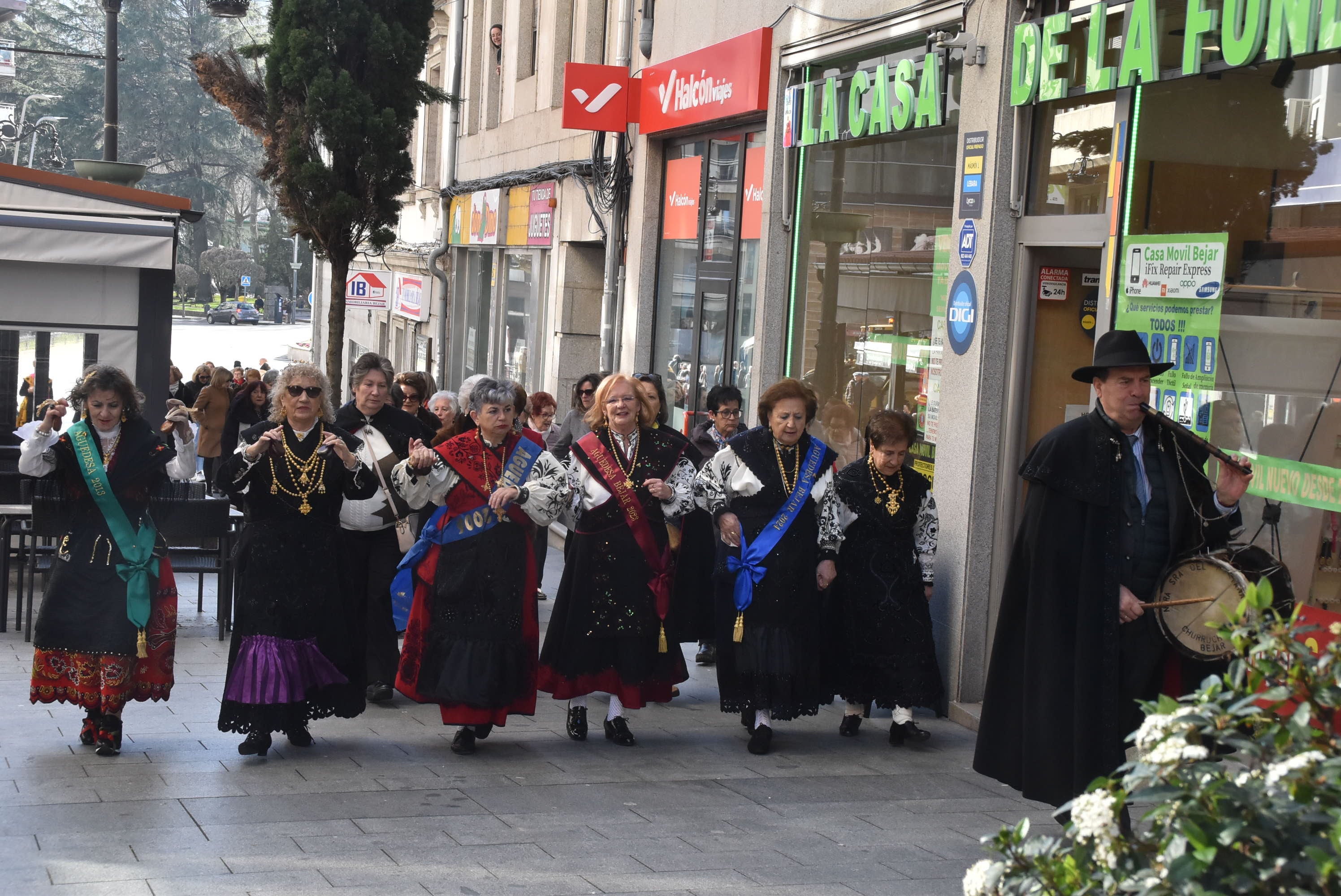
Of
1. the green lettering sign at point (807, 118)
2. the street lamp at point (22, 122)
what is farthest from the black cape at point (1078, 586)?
the street lamp at point (22, 122)

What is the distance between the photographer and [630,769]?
683 centimetres

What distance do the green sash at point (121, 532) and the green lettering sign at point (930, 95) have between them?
484cm

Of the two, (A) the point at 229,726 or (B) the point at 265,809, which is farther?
(A) the point at 229,726

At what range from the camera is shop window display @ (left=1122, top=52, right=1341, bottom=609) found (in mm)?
6059

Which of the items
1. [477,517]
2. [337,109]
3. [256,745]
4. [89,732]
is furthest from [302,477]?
[337,109]

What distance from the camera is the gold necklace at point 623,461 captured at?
720 cm

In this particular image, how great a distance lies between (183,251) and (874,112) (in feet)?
259

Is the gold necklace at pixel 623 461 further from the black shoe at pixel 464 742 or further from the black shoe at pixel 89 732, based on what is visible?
the black shoe at pixel 89 732

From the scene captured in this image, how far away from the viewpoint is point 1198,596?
4.96 metres

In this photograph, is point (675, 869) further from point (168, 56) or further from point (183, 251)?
point (183, 251)

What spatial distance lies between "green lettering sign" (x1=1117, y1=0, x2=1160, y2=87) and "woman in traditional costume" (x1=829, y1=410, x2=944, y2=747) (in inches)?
74.0

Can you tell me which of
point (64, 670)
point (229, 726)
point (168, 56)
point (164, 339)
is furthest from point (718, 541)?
point (168, 56)

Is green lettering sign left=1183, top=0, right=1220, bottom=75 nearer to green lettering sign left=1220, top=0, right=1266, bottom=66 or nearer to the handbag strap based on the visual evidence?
green lettering sign left=1220, top=0, right=1266, bottom=66

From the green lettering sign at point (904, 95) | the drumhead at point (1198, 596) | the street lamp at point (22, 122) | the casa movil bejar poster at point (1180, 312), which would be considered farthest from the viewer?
the street lamp at point (22, 122)
